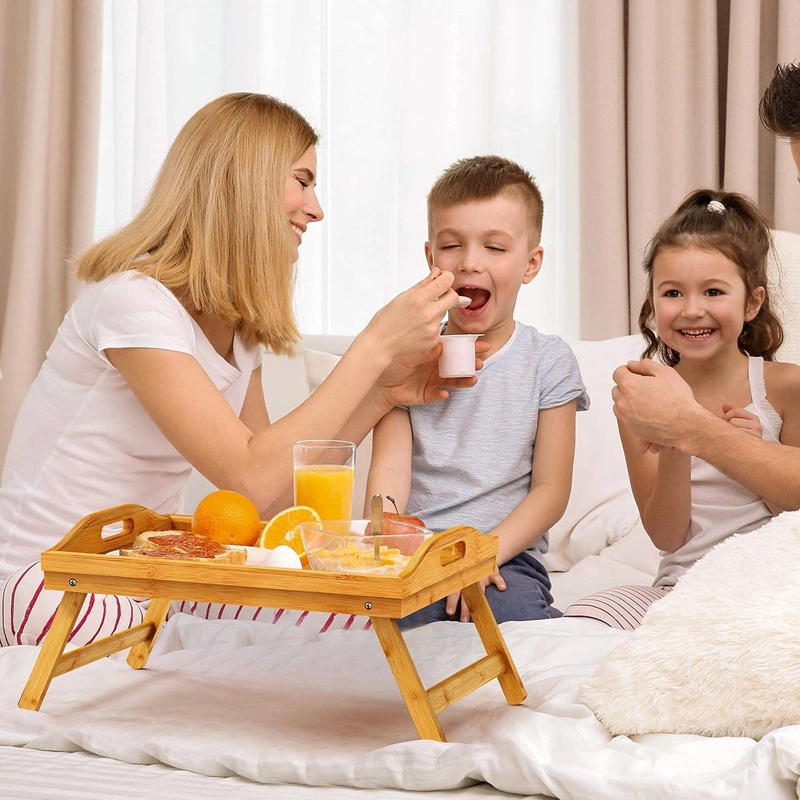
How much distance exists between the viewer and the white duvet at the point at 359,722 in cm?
90

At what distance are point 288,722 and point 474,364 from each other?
2.29 ft

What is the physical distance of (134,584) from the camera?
3.43 feet

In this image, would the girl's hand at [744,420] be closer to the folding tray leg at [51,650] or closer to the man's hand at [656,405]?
the man's hand at [656,405]

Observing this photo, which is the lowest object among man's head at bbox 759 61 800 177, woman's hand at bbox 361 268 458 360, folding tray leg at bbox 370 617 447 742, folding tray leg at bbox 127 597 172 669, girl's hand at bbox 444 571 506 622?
girl's hand at bbox 444 571 506 622

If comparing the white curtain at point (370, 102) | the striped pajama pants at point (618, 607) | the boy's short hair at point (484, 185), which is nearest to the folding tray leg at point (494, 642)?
the striped pajama pants at point (618, 607)

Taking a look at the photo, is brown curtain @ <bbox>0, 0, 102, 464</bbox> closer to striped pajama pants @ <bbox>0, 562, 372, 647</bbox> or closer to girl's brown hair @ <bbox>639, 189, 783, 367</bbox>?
striped pajama pants @ <bbox>0, 562, 372, 647</bbox>

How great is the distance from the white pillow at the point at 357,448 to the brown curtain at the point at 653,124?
967 millimetres

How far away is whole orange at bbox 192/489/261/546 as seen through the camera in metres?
1.21

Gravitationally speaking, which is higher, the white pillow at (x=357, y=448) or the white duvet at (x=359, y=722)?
the white pillow at (x=357, y=448)

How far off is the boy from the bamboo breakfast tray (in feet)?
1.80

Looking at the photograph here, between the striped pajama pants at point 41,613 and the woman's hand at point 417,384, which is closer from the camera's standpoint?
the striped pajama pants at point 41,613

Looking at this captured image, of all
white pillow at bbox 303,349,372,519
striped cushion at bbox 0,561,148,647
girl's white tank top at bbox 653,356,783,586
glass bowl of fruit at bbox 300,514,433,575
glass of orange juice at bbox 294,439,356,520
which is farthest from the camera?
white pillow at bbox 303,349,372,519

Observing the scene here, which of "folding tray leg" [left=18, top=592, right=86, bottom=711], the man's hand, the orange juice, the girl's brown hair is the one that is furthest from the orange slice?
the girl's brown hair

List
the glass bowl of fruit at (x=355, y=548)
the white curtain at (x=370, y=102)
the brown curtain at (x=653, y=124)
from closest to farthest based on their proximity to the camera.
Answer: the glass bowl of fruit at (x=355, y=548) → the brown curtain at (x=653, y=124) → the white curtain at (x=370, y=102)
